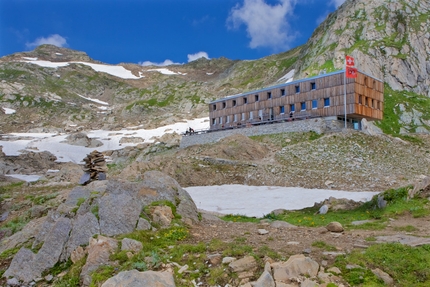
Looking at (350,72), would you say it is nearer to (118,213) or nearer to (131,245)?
(118,213)

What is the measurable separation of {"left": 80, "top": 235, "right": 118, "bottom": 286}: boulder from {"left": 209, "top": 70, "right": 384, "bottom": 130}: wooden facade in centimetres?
4148

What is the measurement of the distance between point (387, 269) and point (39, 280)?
10156 mm

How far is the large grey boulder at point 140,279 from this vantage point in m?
7.79

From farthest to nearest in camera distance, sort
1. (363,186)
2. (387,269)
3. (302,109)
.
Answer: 1. (302,109)
2. (363,186)
3. (387,269)

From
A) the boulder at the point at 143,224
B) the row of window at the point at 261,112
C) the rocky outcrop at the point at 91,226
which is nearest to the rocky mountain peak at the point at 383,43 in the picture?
the row of window at the point at 261,112

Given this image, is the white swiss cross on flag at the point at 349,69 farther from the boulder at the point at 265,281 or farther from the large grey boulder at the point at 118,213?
the boulder at the point at 265,281

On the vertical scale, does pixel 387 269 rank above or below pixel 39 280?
above

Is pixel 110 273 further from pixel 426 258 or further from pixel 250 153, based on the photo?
pixel 250 153

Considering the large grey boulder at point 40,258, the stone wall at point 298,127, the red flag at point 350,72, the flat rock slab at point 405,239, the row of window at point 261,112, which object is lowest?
the large grey boulder at point 40,258

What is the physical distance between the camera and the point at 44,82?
575 feet

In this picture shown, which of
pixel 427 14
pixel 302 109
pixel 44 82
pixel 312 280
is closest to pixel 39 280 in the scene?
pixel 312 280

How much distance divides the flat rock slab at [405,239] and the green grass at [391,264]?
0.45m

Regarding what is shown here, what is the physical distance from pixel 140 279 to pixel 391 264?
659cm

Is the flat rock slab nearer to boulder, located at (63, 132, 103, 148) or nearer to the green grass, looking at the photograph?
the green grass
